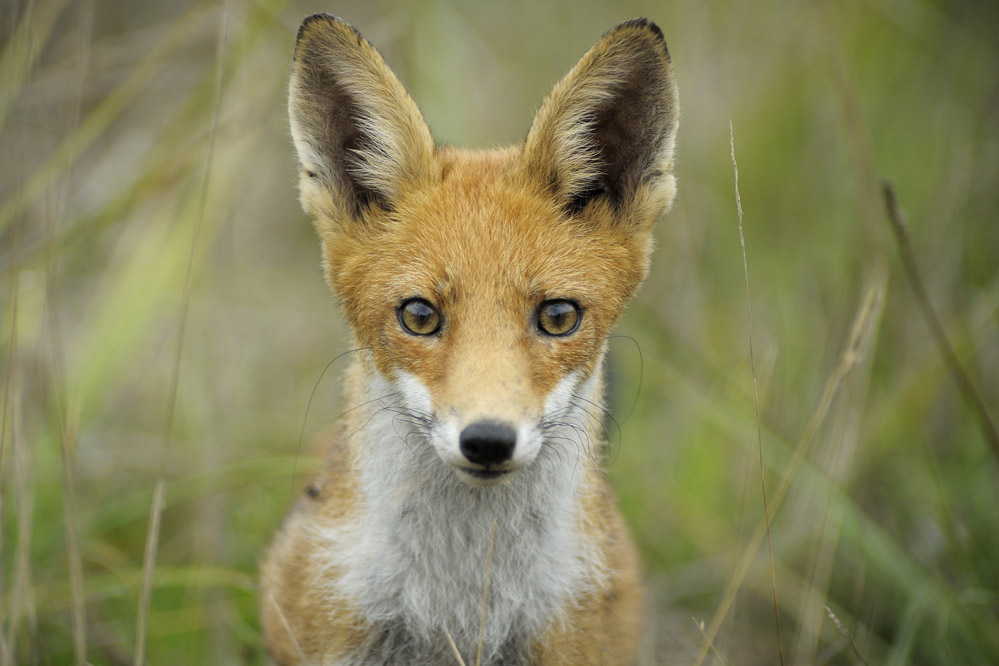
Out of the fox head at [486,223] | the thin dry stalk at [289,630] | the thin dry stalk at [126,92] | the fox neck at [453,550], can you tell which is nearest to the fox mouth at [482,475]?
the fox head at [486,223]

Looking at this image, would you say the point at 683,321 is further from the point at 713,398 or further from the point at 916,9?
the point at 916,9

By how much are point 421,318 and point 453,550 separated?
3.20ft

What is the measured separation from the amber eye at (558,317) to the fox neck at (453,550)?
A: 30cm

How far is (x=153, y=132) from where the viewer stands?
6.46 meters

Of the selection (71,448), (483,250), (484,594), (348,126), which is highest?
(348,126)

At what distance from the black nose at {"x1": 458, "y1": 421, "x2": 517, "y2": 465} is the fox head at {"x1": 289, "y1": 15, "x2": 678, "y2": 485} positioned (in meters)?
0.09

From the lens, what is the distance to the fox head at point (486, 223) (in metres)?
2.86

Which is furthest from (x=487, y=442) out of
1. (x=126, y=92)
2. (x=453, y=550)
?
(x=126, y=92)

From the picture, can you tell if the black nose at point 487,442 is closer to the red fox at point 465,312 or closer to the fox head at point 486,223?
the fox head at point 486,223

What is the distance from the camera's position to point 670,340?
596 centimetres

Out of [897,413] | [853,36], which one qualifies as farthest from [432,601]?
[853,36]

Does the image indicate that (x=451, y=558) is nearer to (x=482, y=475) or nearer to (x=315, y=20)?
(x=482, y=475)

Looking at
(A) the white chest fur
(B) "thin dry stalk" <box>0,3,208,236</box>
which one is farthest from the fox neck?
(B) "thin dry stalk" <box>0,3,208,236</box>

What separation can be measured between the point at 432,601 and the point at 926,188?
5.21 meters
